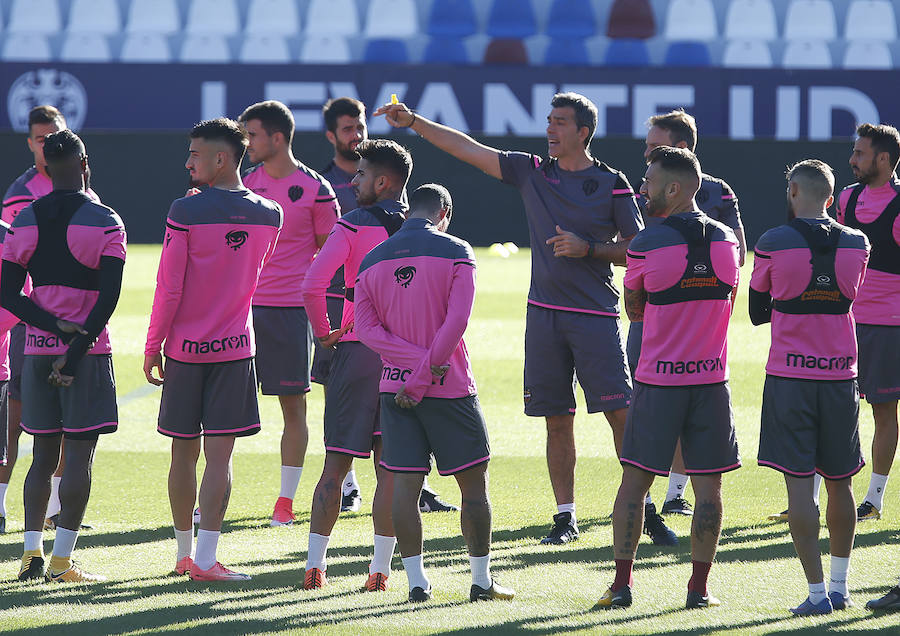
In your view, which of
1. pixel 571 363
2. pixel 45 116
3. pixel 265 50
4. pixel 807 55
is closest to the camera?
pixel 571 363

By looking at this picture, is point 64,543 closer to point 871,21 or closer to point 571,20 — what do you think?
point 571,20

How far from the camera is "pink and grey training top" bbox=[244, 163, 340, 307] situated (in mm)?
6656

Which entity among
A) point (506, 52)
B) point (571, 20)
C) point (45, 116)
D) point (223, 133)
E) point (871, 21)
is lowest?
point (223, 133)

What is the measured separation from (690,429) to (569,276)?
1614 mm

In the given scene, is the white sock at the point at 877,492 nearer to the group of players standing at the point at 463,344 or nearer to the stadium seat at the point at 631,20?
the group of players standing at the point at 463,344

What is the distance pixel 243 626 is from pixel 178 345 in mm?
1337

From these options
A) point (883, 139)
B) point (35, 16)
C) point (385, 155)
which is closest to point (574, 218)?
point (385, 155)

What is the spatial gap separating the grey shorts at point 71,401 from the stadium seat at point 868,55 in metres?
23.4

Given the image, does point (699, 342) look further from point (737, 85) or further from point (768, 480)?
point (737, 85)

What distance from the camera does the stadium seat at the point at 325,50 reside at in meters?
26.4

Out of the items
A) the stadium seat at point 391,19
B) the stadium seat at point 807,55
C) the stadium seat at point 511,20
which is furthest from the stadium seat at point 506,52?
Answer: the stadium seat at point 807,55

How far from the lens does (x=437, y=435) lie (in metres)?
4.71

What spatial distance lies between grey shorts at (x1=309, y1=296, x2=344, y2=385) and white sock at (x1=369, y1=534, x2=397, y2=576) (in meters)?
1.54

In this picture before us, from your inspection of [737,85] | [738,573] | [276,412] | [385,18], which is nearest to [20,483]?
[276,412]
